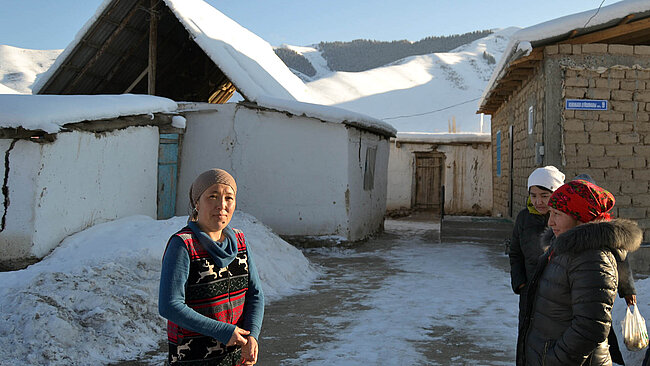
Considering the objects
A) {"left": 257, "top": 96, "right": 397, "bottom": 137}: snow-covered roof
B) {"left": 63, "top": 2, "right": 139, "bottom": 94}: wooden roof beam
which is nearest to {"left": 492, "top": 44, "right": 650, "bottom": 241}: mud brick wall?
{"left": 257, "top": 96, "right": 397, "bottom": 137}: snow-covered roof

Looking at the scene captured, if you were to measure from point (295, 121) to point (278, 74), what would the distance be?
161 inches

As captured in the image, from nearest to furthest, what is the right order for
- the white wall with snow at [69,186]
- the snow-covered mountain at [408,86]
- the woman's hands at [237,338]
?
the woman's hands at [237,338] → the white wall with snow at [69,186] → the snow-covered mountain at [408,86]

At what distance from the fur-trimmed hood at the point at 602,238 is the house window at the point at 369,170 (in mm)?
9131

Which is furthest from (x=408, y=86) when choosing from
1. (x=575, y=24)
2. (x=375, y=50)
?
(x=575, y=24)

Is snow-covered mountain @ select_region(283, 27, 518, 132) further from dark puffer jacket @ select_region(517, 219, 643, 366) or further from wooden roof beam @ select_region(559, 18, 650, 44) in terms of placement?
dark puffer jacket @ select_region(517, 219, 643, 366)

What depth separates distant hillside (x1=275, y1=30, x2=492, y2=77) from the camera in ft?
273

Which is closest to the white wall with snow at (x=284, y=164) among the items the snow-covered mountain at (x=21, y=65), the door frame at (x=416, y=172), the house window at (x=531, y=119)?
the house window at (x=531, y=119)

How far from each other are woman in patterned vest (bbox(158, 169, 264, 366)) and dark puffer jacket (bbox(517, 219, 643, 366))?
4.06ft

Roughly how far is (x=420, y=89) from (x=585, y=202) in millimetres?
61691

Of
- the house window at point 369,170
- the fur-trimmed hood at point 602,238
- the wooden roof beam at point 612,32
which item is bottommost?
the fur-trimmed hood at point 602,238

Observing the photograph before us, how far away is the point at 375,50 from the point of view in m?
87.6

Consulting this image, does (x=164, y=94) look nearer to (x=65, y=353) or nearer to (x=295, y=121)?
(x=295, y=121)

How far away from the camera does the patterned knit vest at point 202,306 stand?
2051 millimetres

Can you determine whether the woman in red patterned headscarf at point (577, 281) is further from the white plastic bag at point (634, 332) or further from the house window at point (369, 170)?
the house window at point (369, 170)
